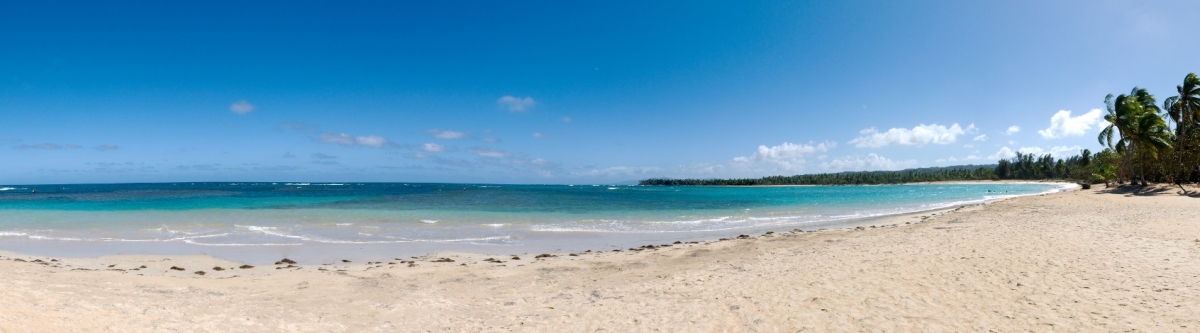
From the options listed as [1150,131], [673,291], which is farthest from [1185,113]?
[673,291]

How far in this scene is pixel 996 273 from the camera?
7699 mm

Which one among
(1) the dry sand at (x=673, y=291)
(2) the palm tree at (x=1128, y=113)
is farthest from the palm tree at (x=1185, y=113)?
(1) the dry sand at (x=673, y=291)

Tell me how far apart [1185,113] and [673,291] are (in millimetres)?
48730

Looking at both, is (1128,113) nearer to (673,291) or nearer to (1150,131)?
(1150,131)

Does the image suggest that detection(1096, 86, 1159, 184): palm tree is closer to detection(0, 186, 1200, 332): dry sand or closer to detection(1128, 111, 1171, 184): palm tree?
detection(1128, 111, 1171, 184): palm tree

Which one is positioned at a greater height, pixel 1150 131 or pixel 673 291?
pixel 1150 131

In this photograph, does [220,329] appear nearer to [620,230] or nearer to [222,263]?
[222,263]

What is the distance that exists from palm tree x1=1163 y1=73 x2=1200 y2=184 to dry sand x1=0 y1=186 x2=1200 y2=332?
110ft

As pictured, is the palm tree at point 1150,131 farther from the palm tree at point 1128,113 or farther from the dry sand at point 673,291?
the dry sand at point 673,291

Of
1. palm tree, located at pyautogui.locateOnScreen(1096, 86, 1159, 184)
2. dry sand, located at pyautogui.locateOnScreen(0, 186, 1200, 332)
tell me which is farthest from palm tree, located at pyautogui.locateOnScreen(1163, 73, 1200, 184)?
dry sand, located at pyautogui.locateOnScreen(0, 186, 1200, 332)

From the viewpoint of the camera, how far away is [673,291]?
25.0 ft

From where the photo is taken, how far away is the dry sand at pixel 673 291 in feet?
18.6

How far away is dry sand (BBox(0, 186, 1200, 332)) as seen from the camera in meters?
5.67

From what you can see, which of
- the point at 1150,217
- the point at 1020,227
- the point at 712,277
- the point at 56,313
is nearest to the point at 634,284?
the point at 712,277
